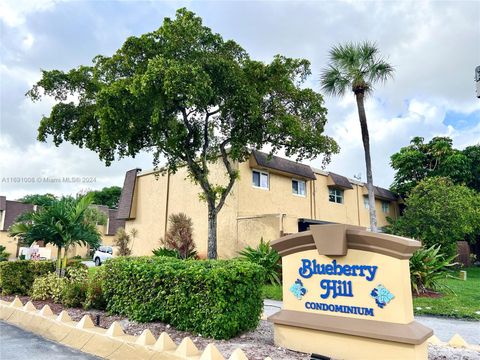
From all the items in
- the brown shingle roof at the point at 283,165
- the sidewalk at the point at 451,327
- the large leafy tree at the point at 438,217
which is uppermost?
the brown shingle roof at the point at 283,165

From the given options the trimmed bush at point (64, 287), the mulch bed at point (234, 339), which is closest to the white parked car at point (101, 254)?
the trimmed bush at point (64, 287)

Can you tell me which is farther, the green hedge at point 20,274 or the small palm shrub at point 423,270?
the small palm shrub at point 423,270

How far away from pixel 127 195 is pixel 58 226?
17.1 metres

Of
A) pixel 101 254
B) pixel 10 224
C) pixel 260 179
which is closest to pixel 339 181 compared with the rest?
pixel 260 179

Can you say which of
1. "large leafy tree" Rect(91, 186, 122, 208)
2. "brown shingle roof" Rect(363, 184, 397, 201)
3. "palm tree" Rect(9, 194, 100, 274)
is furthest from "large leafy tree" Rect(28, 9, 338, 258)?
"large leafy tree" Rect(91, 186, 122, 208)

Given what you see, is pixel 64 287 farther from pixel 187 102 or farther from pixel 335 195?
pixel 335 195

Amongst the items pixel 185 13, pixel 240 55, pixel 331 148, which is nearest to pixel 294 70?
pixel 240 55

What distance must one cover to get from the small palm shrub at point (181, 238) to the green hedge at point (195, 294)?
40.0ft

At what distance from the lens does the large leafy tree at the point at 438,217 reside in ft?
74.1

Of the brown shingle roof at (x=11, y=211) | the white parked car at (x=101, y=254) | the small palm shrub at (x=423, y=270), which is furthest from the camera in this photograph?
the brown shingle roof at (x=11, y=211)

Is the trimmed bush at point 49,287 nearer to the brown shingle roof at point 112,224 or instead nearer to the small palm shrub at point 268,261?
the small palm shrub at point 268,261

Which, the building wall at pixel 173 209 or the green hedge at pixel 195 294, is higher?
the building wall at pixel 173 209

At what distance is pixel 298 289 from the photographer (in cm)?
616

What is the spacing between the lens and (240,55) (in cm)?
1695
